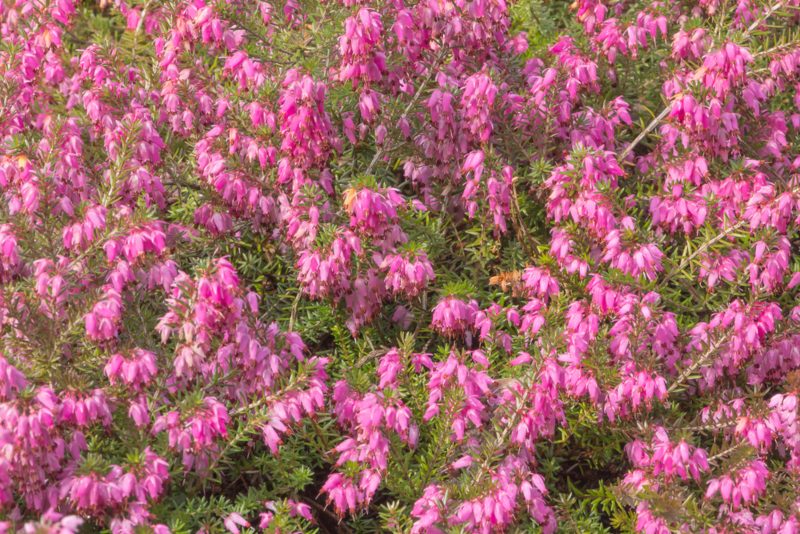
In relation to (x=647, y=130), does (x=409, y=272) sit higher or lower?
lower

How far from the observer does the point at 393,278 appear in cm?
504

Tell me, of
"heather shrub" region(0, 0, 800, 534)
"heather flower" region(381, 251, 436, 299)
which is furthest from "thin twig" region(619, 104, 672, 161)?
"heather flower" region(381, 251, 436, 299)

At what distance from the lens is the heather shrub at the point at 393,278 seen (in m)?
4.37

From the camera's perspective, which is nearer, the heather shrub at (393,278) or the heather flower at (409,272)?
the heather shrub at (393,278)

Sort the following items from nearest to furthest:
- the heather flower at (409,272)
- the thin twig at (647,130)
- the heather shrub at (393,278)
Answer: the heather shrub at (393,278) < the heather flower at (409,272) < the thin twig at (647,130)

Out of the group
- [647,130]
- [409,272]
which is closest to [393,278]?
[409,272]

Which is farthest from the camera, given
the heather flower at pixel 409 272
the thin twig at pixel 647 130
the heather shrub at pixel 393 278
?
the thin twig at pixel 647 130

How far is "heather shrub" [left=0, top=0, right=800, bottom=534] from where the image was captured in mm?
4371

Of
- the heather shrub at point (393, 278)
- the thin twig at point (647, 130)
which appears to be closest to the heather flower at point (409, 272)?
the heather shrub at point (393, 278)

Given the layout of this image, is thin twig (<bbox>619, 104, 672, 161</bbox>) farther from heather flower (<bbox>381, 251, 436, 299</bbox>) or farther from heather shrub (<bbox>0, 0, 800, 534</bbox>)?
heather flower (<bbox>381, 251, 436, 299</bbox>)

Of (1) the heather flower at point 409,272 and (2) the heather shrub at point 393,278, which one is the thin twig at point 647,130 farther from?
(1) the heather flower at point 409,272

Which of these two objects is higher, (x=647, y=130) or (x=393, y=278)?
(x=647, y=130)

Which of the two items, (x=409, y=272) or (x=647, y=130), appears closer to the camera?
(x=409, y=272)

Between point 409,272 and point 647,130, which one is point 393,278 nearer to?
point 409,272
